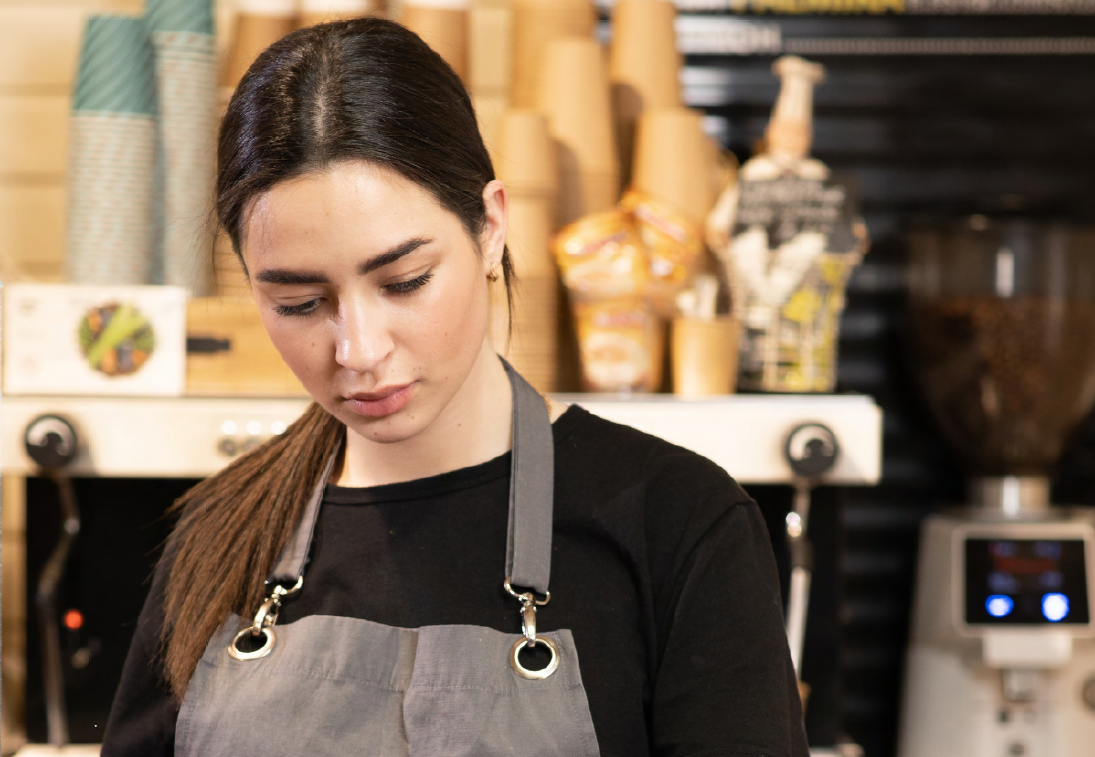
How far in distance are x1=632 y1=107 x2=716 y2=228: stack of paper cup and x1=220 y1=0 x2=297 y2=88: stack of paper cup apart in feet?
1.98

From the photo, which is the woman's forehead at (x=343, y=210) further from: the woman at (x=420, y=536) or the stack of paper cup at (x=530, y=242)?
the stack of paper cup at (x=530, y=242)

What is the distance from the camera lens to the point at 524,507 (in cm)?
97

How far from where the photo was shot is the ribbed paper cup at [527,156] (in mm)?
1513

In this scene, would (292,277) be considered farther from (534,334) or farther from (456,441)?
(534,334)

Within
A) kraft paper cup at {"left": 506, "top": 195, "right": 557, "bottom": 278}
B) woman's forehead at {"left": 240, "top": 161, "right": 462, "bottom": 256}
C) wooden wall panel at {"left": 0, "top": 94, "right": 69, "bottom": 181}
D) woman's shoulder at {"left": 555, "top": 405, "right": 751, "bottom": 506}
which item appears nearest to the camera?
woman's forehead at {"left": 240, "top": 161, "right": 462, "bottom": 256}

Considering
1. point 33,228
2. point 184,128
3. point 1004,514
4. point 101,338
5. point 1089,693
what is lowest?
Result: point 1089,693

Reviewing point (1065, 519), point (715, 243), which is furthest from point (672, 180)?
point (1065, 519)

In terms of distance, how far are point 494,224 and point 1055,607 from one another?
125 cm

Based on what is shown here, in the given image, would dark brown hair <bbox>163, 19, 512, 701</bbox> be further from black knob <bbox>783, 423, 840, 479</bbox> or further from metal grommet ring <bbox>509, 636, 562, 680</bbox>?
black knob <bbox>783, 423, 840, 479</bbox>

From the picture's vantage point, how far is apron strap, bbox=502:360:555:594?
3.09 ft

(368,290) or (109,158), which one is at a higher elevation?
(109,158)

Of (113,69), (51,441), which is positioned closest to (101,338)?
(51,441)

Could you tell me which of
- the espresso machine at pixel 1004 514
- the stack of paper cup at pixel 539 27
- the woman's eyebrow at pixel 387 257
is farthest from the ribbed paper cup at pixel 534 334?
the espresso machine at pixel 1004 514

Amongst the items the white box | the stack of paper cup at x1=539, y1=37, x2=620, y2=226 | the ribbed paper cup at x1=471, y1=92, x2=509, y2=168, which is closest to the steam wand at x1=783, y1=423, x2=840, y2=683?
the stack of paper cup at x1=539, y1=37, x2=620, y2=226
